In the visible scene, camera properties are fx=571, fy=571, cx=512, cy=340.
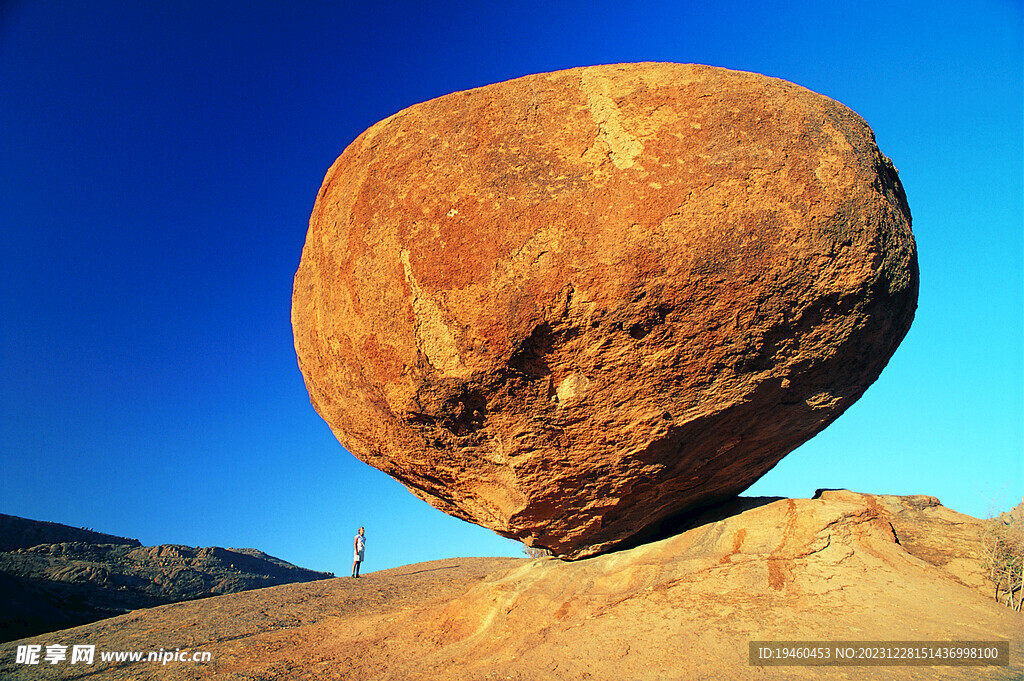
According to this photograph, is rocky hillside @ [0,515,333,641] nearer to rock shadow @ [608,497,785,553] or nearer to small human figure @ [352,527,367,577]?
small human figure @ [352,527,367,577]

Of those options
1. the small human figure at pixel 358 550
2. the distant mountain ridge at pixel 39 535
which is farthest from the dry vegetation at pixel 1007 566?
the distant mountain ridge at pixel 39 535

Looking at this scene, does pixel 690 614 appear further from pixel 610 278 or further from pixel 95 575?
pixel 95 575

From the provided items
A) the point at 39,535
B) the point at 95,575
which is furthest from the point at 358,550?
the point at 39,535

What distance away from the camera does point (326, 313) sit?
457cm

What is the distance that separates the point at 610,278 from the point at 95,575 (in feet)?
44.8

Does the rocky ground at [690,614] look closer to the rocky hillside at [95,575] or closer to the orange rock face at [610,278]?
the orange rock face at [610,278]

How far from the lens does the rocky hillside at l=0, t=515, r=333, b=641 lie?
10.2 m

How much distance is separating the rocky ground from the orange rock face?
0.64 m

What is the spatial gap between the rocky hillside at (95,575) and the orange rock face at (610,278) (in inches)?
391

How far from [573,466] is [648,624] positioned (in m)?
1.19

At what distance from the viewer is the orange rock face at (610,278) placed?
11.5 feet

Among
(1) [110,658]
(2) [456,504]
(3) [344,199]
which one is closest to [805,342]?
(2) [456,504]

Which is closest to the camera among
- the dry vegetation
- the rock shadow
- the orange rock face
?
the orange rock face

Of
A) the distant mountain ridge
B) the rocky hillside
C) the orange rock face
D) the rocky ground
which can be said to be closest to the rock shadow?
the rocky ground
